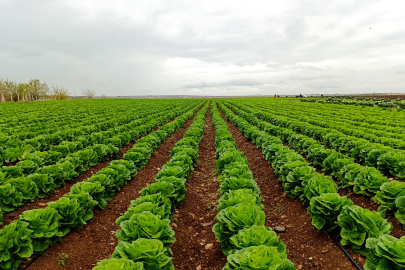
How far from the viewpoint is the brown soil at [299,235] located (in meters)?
4.36

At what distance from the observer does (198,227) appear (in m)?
6.14

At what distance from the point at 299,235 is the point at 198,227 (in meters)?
2.41

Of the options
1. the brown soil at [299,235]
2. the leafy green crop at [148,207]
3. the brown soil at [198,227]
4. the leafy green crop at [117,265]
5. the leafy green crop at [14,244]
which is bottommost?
the brown soil at [198,227]

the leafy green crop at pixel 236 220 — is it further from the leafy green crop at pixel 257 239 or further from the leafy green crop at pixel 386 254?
the leafy green crop at pixel 386 254

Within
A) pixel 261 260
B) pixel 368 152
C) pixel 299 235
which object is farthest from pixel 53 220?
pixel 368 152

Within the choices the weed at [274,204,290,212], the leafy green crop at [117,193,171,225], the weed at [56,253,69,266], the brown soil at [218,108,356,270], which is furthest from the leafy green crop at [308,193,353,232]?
the weed at [56,253,69,266]

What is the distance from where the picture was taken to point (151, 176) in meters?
9.58

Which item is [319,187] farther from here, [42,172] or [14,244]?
[42,172]

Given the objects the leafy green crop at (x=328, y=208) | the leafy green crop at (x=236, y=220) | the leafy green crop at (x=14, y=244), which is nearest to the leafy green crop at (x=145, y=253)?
the leafy green crop at (x=236, y=220)

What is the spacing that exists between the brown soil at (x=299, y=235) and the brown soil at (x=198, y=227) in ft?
4.99

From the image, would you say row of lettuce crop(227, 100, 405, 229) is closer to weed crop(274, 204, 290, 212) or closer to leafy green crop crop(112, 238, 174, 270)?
weed crop(274, 204, 290, 212)

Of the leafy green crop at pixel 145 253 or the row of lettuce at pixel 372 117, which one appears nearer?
the leafy green crop at pixel 145 253

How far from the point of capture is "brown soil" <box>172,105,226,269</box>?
4797 millimetres

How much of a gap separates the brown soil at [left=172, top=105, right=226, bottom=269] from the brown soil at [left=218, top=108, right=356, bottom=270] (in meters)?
1.52
